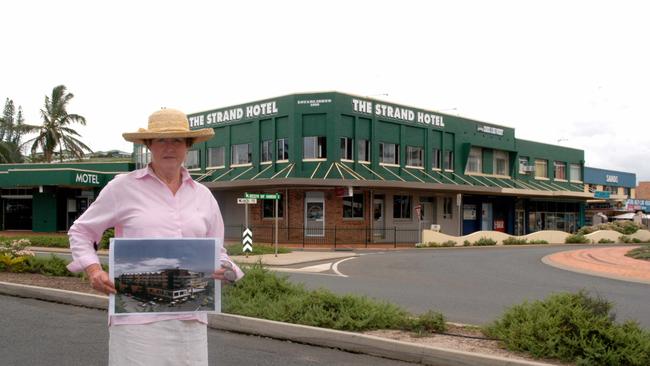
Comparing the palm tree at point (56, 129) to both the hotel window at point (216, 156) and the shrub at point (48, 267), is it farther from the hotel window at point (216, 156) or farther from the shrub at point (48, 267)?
the shrub at point (48, 267)

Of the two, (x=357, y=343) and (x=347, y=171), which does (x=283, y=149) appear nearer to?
(x=347, y=171)

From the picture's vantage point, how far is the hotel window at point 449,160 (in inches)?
1576

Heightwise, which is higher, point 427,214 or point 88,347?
point 427,214

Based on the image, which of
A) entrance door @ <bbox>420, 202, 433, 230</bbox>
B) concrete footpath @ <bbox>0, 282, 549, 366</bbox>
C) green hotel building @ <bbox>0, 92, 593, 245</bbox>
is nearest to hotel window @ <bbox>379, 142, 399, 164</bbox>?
green hotel building @ <bbox>0, 92, 593, 245</bbox>

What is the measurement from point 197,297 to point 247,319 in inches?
201

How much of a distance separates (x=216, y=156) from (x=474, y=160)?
17662mm

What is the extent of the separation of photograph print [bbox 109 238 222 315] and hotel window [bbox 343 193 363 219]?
100 ft

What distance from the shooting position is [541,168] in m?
49.8

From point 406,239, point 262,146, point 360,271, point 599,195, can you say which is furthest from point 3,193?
point 599,195

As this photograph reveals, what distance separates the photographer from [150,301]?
3045mm

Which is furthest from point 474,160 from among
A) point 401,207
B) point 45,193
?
point 45,193

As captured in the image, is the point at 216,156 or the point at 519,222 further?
the point at 519,222

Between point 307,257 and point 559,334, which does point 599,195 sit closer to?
point 307,257

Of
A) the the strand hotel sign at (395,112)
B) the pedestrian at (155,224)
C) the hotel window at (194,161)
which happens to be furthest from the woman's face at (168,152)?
the hotel window at (194,161)
